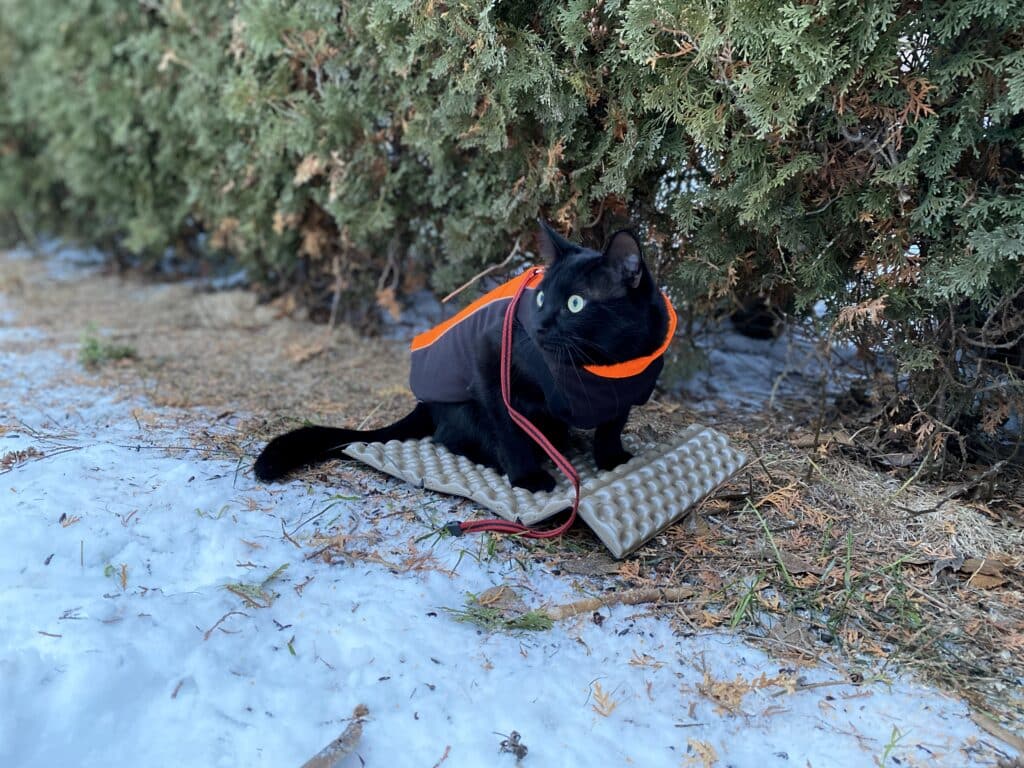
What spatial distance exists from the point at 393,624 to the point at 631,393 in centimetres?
99

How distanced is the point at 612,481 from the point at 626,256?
0.73m

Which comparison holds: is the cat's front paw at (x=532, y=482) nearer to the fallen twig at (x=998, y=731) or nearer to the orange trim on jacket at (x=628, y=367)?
the orange trim on jacket at (x=628, y=367)

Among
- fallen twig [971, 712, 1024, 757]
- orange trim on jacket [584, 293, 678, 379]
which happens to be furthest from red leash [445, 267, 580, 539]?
fallen twig [971, 712, 1024, 757]

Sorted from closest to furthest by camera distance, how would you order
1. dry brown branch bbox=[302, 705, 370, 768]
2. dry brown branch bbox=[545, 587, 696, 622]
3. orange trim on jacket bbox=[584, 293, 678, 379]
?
dry brown branch bbox=[302, 705, 370, 768] → dry brown branch bbox=[545, 587, 696, 622] → orange trim on jacket bbox=[584, 293, 678, 379]

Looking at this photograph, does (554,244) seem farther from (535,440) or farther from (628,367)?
(535,440)

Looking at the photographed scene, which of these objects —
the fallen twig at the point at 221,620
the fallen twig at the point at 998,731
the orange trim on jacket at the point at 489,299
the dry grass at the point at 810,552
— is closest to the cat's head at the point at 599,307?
the orange trim on jacket at the point at 489,299

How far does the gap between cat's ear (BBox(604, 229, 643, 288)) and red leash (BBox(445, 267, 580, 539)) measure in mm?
413

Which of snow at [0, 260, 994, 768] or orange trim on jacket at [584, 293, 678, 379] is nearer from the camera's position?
snow at [0, 260, 994, 768]

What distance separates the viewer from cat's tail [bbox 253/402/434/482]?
2.56 m

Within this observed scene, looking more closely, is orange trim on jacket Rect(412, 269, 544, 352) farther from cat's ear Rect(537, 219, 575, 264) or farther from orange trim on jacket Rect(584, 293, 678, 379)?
orange trim on jacket Rect(584, 293, 678, 379)

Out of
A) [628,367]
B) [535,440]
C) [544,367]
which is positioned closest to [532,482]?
[535,440]

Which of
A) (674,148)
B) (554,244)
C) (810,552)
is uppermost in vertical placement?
(674,148)

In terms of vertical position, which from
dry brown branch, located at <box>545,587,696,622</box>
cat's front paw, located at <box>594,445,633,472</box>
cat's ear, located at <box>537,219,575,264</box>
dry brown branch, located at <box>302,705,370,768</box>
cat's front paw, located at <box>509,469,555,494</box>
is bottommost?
dry brown branch, located at <box>302,705,370,768</box>

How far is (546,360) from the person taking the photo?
7.77 feet
